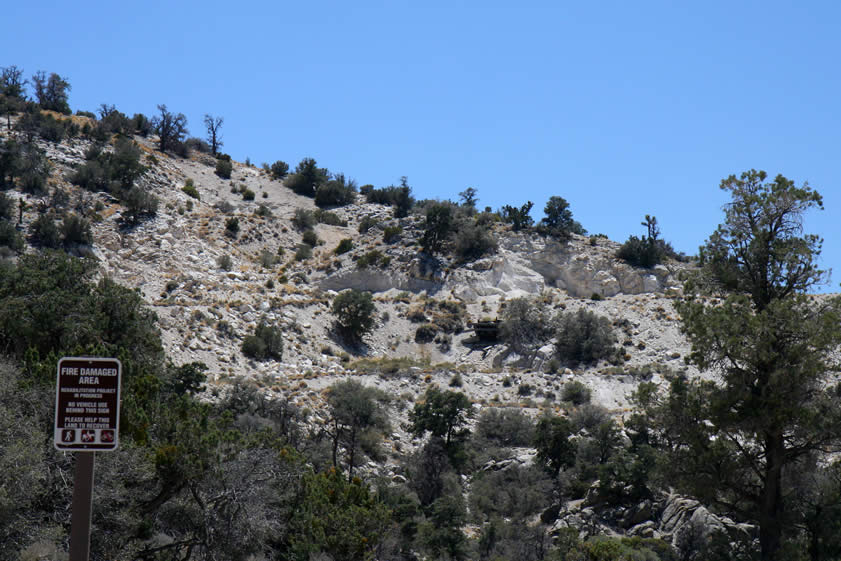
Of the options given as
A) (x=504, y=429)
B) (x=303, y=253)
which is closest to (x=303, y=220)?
(x=303, y=253)

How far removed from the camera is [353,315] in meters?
56.3

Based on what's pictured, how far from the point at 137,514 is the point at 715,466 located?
37.3 feet

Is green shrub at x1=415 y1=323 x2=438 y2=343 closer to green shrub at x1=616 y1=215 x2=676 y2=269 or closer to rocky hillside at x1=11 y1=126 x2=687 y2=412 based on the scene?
rocky hillside at x1=11 y1=126 x2=687 y2=412

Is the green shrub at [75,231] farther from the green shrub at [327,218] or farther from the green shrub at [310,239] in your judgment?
the green shrub at [327,218]

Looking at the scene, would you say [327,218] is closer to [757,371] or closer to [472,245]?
[472,245]

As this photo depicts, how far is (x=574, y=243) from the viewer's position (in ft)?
233

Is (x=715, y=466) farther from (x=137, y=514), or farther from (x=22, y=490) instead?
(x=22, y=490)

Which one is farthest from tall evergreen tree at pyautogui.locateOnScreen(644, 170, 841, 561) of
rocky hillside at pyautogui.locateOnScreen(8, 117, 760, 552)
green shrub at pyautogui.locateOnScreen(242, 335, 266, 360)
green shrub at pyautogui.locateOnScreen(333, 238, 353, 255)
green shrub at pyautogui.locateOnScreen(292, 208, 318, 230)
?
green shrub at pyautogui.locateOnScreen(292, 208, 318, 230)

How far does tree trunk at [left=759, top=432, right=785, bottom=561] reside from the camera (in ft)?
55.3

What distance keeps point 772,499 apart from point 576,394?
3069cm

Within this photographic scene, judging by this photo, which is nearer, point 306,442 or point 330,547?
point 330,547

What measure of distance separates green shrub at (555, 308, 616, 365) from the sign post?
161 feet

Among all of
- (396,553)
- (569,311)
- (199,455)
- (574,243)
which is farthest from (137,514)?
(574,243)

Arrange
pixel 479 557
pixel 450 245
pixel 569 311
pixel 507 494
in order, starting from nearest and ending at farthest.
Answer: pixel 479 557 → pixel 507 494 → pixel 569 311 → pixel 450 245
